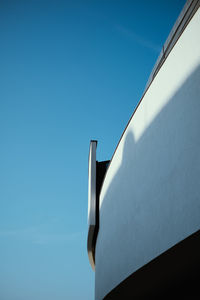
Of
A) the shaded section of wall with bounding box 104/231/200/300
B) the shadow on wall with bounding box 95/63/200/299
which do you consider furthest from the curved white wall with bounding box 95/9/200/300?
the shaded section of wall with bounding box 104/231/200/300

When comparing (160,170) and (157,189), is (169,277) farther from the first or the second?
(160,170)

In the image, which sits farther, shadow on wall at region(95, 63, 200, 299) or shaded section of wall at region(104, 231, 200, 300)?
shaded section of wall at region(104, 231, 200, 300)

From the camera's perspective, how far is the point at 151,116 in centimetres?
544

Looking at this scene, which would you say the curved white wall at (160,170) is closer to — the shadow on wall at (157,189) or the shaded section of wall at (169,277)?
the shadow on wall at (157,189)

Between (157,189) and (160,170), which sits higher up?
(160,170)

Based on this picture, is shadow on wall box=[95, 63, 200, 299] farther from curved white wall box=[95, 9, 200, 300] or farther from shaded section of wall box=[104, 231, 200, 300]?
shaded section of wall box=[104, 231, 200, 300]

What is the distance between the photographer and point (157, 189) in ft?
15.8

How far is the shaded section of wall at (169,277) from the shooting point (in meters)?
4.36

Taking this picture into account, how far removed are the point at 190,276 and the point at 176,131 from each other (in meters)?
2.93

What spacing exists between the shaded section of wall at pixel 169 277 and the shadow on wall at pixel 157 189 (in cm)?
13

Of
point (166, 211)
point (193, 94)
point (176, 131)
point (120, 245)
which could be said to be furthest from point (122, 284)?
point (193, 94)

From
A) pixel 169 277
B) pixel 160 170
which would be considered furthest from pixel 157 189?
pixel 169 277

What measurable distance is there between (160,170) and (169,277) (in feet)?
7.27

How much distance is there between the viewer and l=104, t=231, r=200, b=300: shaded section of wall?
436 centimetres
